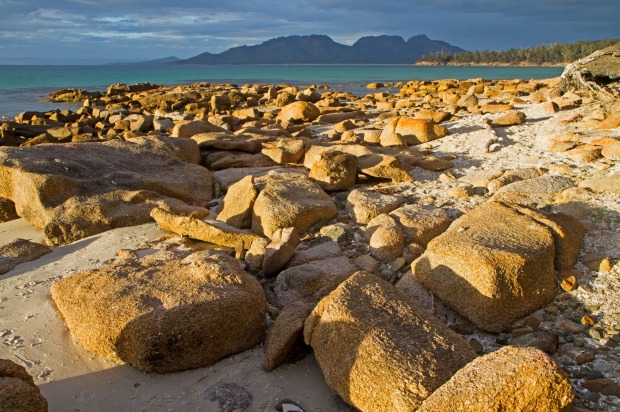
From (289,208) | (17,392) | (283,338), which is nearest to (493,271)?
(283,338)

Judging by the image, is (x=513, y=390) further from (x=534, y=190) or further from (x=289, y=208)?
(x=534, y=190)

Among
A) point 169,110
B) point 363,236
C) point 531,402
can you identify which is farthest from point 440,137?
point 169,110

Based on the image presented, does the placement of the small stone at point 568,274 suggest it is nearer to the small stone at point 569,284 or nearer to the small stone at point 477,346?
the small stone at point 569,284

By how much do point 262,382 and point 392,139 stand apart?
6.60 m

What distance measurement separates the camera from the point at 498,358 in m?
2.64

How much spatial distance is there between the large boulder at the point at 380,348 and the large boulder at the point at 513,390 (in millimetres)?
241

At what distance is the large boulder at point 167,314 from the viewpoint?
3461 mm

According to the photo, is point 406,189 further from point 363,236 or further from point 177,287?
point 177,287

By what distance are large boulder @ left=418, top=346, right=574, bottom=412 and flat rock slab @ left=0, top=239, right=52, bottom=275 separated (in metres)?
4.36

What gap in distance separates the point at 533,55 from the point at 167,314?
102 meters

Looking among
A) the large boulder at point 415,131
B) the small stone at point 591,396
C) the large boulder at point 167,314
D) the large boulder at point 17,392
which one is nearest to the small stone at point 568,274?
the small stone at point 591,396

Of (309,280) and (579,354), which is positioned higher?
(309,280)

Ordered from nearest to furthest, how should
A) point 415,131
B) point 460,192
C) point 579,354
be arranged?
point 579,354
point 460,192
point 415,131

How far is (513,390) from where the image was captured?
2.45 meters
